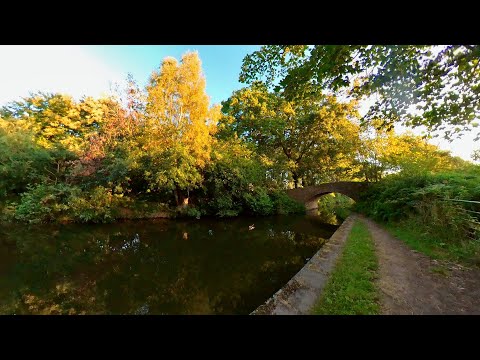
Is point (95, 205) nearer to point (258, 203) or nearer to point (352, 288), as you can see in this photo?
point (258, 203)

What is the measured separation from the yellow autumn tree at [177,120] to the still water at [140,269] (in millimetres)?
4264

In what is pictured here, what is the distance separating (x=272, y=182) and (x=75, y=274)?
17666mm

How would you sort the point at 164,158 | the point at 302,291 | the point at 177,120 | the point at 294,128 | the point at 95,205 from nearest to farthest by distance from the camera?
1. the point at 302,291
2. the point at 95,205
3. the point at 164,158
4. the point at 177,120
5. the point at 294,128

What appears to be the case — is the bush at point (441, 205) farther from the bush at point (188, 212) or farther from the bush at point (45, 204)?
the bush at point (45, 204)

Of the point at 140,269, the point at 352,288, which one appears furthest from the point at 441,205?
the point at 140,269

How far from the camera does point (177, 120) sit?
14.1 m

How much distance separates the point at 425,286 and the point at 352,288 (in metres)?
1.47

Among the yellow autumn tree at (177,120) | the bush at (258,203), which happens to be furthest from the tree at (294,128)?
the bush at (258,203)

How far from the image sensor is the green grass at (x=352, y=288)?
3.50 m

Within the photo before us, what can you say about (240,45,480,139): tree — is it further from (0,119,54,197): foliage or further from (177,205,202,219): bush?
(0,119,54,197): foliage
